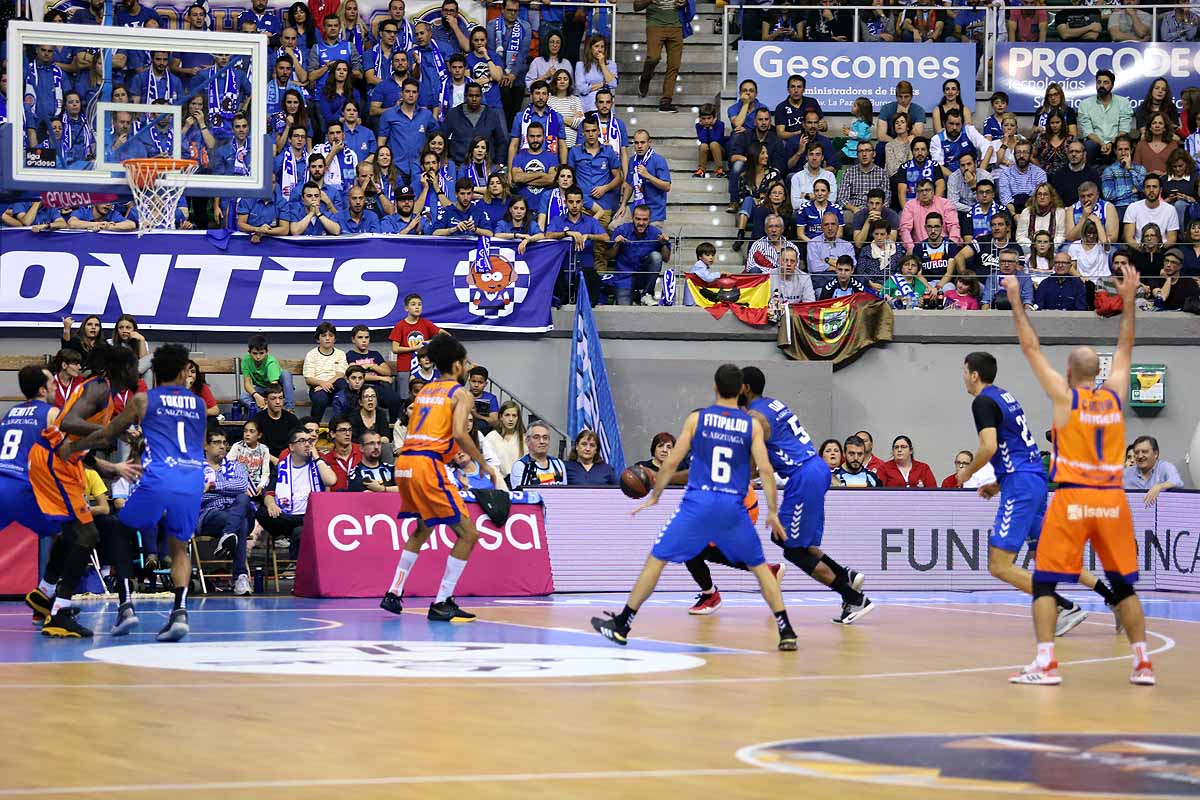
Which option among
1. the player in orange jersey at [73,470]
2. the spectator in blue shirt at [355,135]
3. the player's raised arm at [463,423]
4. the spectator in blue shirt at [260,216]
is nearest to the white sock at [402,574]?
the player's raised arm at [463,423]

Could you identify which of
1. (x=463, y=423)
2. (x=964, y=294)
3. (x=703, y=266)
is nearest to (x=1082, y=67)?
(x=964, y=294)

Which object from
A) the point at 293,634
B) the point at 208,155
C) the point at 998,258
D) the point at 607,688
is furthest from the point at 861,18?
the point at 607,688

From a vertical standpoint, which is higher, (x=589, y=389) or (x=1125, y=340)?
(x=1125, y=340)

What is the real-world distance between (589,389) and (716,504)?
32.0 ft

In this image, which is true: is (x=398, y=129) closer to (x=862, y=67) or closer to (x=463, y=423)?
(x=862, y=67)

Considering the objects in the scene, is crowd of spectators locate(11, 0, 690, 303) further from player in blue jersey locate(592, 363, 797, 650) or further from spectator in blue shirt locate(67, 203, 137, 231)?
player in blue jersey locate(592, 363, 797, 650)

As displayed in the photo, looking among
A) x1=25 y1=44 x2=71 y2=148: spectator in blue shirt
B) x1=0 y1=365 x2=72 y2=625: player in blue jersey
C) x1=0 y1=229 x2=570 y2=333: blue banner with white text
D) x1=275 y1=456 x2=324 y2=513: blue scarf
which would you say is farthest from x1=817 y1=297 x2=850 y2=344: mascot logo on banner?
x1=0 y1=365 x2=72 y2=625: player in blue jersey

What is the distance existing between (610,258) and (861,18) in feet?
23.1

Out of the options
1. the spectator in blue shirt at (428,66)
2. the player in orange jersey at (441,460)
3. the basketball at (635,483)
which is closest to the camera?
the player in orange jersey at (441,460)

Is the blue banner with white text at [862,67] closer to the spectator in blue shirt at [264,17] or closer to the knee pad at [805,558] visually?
the spectator in blue shirt at [264,17]

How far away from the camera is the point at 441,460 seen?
46.2 ft

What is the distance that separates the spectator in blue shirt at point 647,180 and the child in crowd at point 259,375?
5.62 m

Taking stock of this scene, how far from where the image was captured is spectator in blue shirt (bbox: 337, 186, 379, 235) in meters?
22.3

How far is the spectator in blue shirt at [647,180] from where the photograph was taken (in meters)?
23.8
